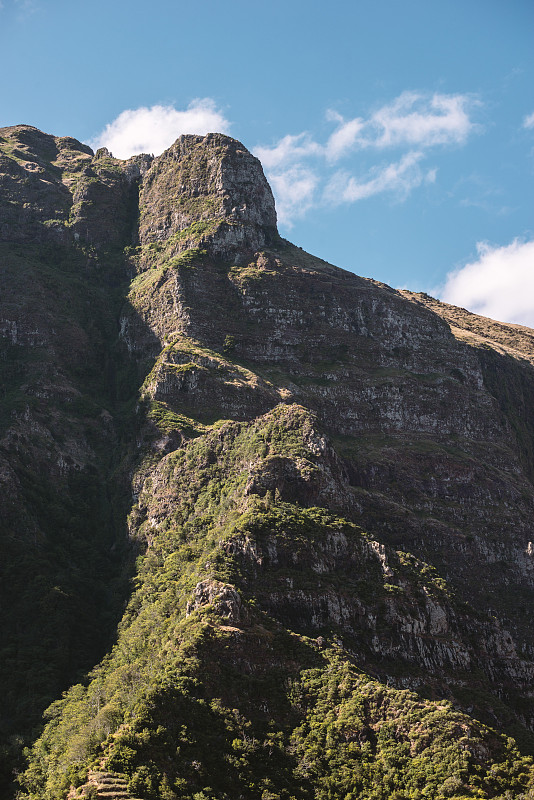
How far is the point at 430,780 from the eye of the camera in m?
94.8

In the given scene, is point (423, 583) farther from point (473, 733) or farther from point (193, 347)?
point (193, 347)

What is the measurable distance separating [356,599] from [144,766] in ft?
149

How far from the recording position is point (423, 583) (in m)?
130

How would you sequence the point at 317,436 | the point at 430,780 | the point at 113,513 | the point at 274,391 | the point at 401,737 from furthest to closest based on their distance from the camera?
1. the point at 274,391
2. the point at 113,513
3. the point at 317,436
4. the point at 401,737
5. the point at 430,780

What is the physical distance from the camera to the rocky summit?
9712 centimetres

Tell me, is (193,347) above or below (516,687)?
above

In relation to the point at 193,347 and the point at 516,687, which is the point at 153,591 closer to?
the point at 516,687

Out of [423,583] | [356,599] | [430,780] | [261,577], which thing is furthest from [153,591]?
[430,780]

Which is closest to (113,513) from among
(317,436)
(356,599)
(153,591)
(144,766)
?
(153,591)

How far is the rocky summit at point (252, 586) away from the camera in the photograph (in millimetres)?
97125

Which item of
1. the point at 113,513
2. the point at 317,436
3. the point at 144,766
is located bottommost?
the point at 144,766

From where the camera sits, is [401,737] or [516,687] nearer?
[401,737]

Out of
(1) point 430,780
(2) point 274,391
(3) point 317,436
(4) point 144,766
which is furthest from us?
(2) point 274,391

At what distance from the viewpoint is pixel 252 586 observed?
121188 mm
